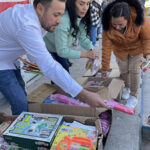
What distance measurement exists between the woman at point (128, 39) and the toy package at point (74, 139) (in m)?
1.02

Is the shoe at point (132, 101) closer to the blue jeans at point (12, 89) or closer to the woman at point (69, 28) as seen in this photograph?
the woman at point (69, 28)

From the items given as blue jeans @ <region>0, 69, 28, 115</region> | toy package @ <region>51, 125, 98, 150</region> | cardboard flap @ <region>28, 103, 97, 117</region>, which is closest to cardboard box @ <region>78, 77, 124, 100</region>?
cardboard flap @ <region>28, 103, 97, 117</region>

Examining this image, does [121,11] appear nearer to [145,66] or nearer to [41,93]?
[145,66]

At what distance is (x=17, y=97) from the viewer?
1.44 m

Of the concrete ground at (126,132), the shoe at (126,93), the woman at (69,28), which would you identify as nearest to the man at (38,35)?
Answer: the woman at (69,28)

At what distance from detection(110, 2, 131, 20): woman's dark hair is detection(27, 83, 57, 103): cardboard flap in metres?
0.92

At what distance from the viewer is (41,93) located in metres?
1.72

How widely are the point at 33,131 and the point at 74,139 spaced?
0.28 meters

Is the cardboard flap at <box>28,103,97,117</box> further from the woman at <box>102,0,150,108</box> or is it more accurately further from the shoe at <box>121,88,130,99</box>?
the shoe at <box>121,88,130,99</box>

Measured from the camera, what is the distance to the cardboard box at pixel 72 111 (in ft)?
4.29

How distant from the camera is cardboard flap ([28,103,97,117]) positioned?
1.41 meters

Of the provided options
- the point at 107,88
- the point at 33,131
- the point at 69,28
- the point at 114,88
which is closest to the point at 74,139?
the point at 33,131

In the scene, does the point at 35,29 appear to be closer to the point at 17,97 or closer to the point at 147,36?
the point at 17,97

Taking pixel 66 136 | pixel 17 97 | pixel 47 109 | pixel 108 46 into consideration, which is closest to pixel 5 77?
pixel 17 97
